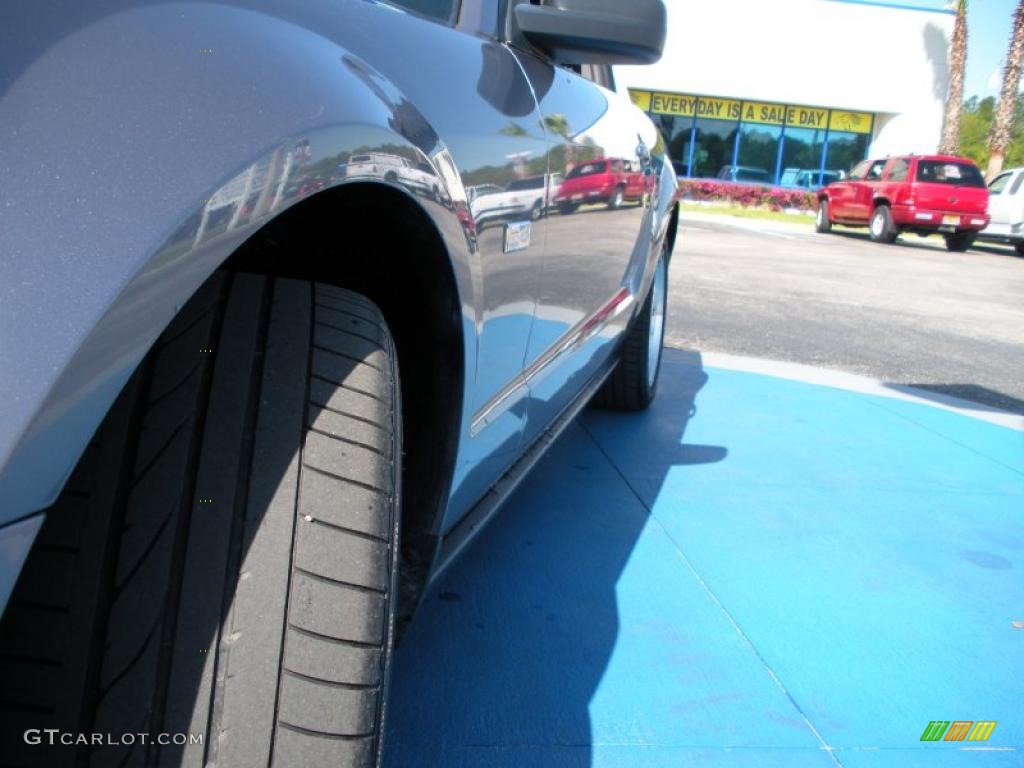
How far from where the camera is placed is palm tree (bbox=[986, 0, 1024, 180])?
2603cm

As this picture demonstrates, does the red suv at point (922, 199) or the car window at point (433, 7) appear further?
the red suv at point (922, 199)

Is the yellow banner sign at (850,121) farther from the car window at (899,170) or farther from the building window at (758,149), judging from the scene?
the car window at (899,170)

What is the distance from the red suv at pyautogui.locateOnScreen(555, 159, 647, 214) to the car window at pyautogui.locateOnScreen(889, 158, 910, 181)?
56.6 feet

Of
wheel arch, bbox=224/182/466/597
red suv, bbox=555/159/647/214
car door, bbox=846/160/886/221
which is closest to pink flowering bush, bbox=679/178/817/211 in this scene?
car door, bbox=846/160/886/221

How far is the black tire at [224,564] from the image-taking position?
0.98 metres

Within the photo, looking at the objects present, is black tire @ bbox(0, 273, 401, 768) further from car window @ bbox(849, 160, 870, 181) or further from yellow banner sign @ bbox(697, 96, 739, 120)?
yellow banner sign @ bbox(697, 96, 739, 120)

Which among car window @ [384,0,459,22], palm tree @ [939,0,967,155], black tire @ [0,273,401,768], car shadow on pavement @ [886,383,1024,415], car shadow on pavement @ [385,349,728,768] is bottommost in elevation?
car shadow on pavement @ [385,349,728,768]

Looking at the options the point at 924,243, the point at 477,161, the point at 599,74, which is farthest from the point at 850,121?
the point at 477,161

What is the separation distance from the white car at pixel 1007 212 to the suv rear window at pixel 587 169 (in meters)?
18.4

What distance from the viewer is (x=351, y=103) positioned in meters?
1.19

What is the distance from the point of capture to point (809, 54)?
1188 inches

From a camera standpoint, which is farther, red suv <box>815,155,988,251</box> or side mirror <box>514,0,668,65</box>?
red suv <box>815,155,988,251</box>

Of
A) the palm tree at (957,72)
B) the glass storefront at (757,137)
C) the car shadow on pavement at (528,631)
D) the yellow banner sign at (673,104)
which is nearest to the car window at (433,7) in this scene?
the car shadow on pavement at (528,631)

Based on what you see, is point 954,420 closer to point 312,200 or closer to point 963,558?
point 963,558
